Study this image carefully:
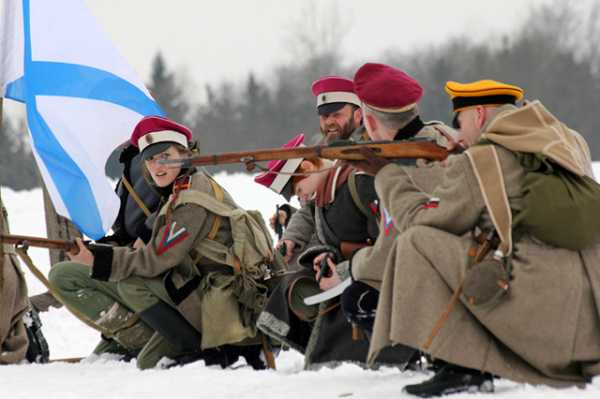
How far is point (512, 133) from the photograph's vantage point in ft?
14.5

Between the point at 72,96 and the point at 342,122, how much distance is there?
2283mm

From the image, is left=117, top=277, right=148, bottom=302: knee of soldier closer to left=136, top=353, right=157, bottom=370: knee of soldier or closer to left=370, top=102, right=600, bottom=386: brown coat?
left=136, top=353, right=157, bottom=370: knee of soldier

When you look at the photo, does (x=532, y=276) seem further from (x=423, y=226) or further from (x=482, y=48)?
(x=482, y=48)

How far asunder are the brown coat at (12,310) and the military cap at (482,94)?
3631mm

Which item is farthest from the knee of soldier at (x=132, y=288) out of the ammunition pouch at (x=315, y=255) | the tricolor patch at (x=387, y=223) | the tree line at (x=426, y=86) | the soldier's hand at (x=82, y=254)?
the tree line at (x=426, y=86)

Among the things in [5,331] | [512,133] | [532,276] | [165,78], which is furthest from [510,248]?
[165,78]

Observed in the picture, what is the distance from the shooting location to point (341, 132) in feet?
21.7

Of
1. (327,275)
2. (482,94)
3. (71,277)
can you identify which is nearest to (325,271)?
(327,275)

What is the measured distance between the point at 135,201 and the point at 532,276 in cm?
372

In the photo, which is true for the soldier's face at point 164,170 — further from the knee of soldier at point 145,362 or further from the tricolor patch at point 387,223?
the tricolor patch at point 387,223

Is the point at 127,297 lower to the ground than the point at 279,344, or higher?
higher

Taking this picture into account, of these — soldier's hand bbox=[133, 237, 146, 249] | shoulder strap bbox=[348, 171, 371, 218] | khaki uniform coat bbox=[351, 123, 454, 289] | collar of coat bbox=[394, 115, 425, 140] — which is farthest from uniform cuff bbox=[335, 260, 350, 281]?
soldier's hand bbox=[133, 237, 146, 249]

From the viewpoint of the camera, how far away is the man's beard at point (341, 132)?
654cm

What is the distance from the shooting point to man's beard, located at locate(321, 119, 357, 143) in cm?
654
